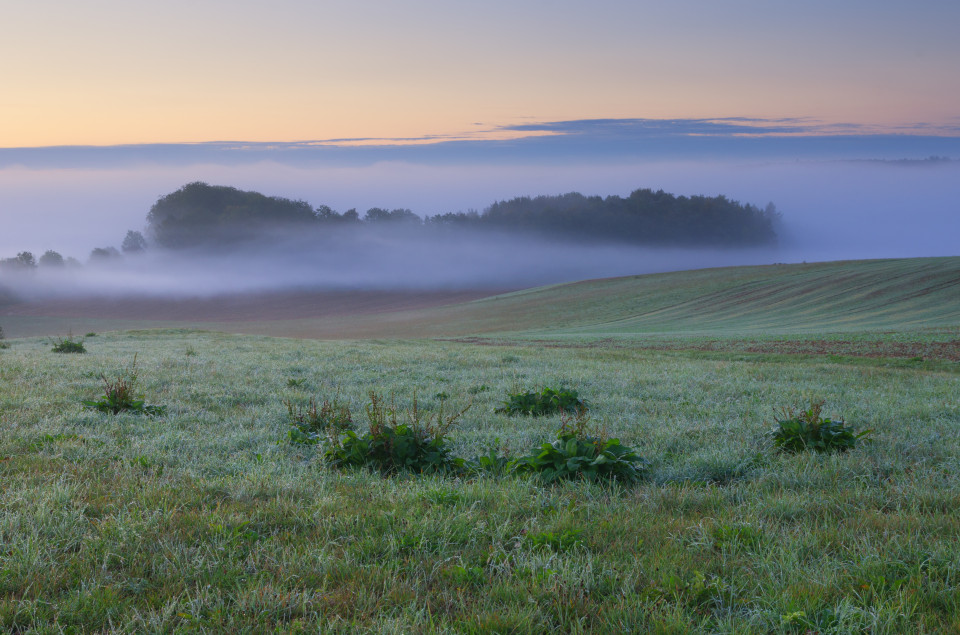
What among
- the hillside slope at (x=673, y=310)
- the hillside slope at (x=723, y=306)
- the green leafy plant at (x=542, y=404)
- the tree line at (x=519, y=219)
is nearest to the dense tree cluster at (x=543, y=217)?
the tree line at (x=519, y=219)

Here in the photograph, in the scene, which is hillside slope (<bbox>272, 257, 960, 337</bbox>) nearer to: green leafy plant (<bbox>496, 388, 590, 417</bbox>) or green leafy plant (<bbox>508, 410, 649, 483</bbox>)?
green leafy plant (<bbox>496, 388, 590, 417</bbox>)

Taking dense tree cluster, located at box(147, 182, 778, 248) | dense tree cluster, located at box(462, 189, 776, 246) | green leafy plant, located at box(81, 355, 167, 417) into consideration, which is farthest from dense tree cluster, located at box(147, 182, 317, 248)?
green leafy plant, located at box(81, 355, 167, 417)

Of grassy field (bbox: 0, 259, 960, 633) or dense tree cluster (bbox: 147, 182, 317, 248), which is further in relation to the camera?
dense tree cluster (bbox: 147, 182, 317, 248)

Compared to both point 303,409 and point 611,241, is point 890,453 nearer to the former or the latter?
point 303,409

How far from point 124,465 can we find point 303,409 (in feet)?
13.1

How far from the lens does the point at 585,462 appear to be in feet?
19.9

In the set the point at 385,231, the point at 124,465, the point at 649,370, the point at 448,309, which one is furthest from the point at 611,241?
the point at 124,465

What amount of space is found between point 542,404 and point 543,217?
185 meters

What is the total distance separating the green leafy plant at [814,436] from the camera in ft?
23.7

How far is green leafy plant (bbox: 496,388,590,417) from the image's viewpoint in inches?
397

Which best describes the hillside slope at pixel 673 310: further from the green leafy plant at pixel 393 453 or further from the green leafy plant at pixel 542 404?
the green leafy plant at pixel 393 453

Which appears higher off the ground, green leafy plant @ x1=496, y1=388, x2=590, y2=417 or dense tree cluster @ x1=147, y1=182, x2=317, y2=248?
dense tree cluster @ x1=147, y1=182, x2=317, y2=248

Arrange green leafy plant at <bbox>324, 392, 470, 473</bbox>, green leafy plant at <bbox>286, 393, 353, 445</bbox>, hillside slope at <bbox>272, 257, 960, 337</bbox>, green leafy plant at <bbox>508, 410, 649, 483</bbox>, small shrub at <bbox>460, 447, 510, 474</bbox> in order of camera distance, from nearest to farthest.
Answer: green leafy plant at <bbox>508, 410, 649, 483</bbox>
small shrub at <bbox>460, 447, 510, 474</bbox>
green leafy plant at <bbox>324, 392, 470, 473</bbox>
green leafy plant at <bbox>286, 393, 353, 445</bbox>
hillside slope at <bbox>272, 257, 960, 337</bbox>

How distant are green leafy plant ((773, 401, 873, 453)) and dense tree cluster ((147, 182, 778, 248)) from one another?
180032 millimetres
